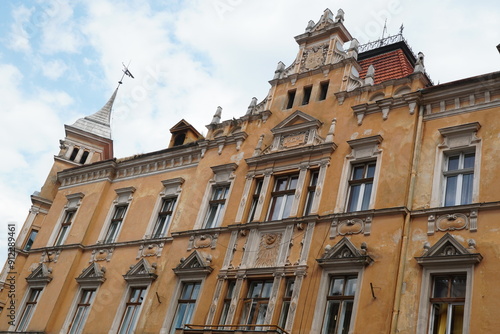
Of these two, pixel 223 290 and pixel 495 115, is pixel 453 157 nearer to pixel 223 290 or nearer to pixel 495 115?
pixel 495 115

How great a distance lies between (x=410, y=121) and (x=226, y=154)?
24.5 feet

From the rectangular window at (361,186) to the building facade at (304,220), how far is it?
44 mm

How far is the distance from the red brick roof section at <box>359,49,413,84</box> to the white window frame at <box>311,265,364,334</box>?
327 inches

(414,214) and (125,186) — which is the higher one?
(125,186)

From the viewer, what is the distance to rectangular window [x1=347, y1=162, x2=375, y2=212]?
55.7 feet

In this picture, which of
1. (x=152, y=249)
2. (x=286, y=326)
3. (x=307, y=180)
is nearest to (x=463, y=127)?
(x=307, y=180)

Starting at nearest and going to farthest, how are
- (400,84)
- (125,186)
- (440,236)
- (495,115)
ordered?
1. (440,236)
2. (495,115)
3. (400,84)
4. (125,186)

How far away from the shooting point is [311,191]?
18.3 metres

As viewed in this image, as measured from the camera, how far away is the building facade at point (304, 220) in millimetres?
14578

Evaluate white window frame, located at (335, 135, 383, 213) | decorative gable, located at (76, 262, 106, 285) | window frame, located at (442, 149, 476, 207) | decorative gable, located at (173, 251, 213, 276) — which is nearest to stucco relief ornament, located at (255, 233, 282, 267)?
decorative gable, located at (173, 251, 213, 276)

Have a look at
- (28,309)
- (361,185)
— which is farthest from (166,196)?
(361,185)

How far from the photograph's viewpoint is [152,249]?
21.5 meters

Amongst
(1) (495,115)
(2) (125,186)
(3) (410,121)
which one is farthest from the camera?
(2) (125,186)

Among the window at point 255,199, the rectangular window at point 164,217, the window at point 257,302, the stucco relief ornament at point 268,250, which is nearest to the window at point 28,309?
the rectangular window at point 164,217
